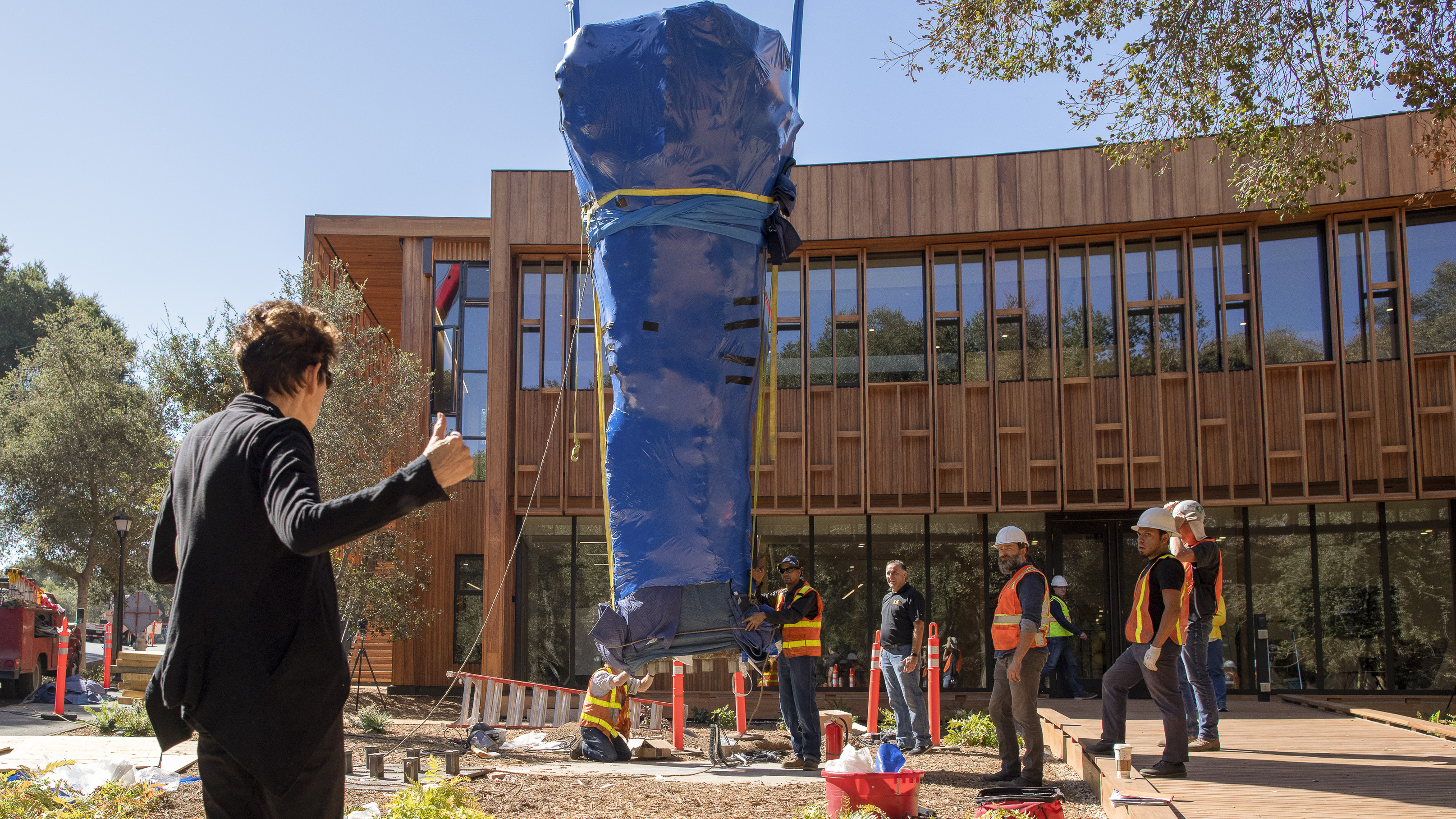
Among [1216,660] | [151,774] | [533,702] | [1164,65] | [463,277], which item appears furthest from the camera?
[463,277]

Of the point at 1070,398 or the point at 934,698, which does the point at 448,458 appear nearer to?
the point at 934,698

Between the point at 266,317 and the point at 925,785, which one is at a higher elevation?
the point at 266,317

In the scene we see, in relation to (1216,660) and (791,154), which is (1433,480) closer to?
(1216,660)

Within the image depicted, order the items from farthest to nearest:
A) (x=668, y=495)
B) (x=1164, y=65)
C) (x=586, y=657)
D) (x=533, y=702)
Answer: (x=586, y=657), (x=533, y=702), (x=1164, y=65), (x=668, y=495)

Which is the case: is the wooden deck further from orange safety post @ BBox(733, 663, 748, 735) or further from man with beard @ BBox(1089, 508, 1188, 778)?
orange safety post @ BBox(733, 663, 748, 735)

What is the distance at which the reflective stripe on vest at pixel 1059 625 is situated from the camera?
14.0 meters

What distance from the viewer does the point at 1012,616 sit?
6883mm

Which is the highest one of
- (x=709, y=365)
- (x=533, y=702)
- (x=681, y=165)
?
(x=681, y=165)

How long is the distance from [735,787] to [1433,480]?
1203 cm

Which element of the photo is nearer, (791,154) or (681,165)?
(681,165)

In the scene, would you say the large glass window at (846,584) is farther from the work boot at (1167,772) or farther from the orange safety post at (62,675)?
the orange safety post at (62,675)

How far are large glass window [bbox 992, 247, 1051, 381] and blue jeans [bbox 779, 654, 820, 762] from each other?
25.3 feet

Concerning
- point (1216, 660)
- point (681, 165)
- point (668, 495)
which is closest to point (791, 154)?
point (681, 165)

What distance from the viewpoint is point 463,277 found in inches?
725
